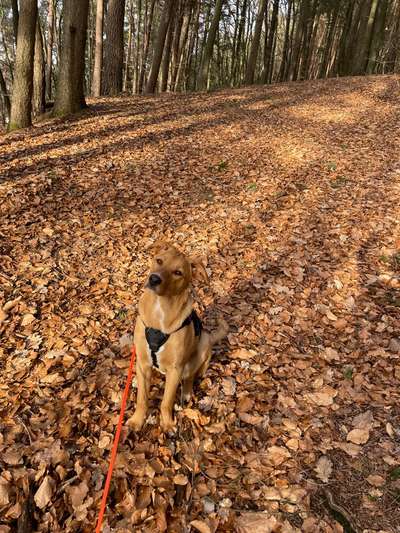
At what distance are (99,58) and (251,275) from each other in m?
15.2

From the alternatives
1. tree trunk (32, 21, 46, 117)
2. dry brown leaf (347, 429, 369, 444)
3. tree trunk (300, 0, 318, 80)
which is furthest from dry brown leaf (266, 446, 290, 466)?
tree trunk (300, 0, 318, 80)

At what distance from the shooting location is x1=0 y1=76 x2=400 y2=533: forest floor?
3.28 metres

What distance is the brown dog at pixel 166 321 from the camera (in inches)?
126

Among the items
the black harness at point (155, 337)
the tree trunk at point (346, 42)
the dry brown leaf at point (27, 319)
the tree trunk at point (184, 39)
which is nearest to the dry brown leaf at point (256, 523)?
the black harness at point (155, 337)

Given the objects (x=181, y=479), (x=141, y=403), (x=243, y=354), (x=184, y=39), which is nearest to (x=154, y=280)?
(x=141, y=403)

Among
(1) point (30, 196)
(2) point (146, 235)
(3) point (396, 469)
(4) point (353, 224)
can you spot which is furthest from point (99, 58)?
(3) point (396, 469)

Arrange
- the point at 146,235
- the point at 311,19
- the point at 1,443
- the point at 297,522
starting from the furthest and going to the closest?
the point at 311,19, the point at 146,235, the point at 1,443, the point at 297,522

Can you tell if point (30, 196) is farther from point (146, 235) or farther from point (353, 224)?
point (353, 224)

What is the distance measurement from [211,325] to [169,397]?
1.73 metres

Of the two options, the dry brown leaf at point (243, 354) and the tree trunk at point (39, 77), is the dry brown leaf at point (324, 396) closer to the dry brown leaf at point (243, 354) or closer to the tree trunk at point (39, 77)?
the dry brown leaf at point (243, 354)

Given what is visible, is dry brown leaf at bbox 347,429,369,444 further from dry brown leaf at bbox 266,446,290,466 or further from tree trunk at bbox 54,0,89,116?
tree trunk at bbox 54,0,89,116

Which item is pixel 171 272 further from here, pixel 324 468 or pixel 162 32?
pixel 162 32

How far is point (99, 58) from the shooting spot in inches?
670

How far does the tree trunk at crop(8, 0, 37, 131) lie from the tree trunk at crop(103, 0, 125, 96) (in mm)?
6372
